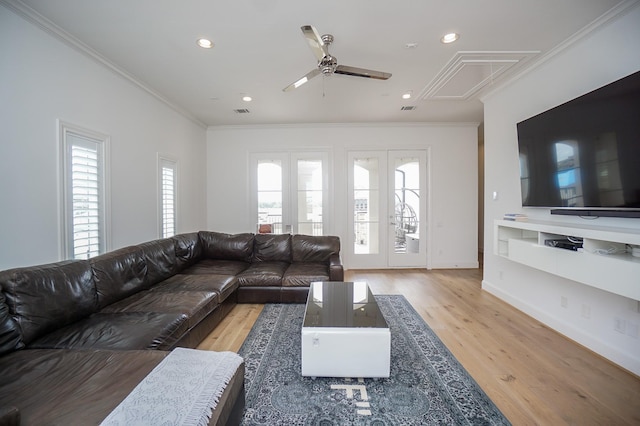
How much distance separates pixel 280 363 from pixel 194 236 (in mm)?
2624

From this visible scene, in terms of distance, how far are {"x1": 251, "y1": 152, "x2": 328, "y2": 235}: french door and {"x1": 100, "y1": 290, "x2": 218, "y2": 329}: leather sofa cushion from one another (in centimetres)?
265

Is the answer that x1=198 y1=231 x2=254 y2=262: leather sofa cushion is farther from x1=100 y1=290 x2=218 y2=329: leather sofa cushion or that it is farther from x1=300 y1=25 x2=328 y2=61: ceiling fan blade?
x1=300 y1=25 x2=328 y2=61: ceiling fan blade

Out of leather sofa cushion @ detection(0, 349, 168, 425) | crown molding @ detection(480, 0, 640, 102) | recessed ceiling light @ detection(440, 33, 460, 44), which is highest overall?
recessed ceiling light @ detection(440, 33, 460, 44)

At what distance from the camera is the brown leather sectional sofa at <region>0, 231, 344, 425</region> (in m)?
1.13

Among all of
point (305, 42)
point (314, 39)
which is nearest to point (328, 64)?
point (314, 39)

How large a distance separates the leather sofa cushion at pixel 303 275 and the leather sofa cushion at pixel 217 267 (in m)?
0.73

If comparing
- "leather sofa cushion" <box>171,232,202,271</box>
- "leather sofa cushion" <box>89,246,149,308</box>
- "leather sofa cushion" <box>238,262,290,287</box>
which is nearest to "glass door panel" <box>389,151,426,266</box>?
"leather sofa cushion" <box>238,262,290,287</box>

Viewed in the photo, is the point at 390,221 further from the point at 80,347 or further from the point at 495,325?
the point at 80,347

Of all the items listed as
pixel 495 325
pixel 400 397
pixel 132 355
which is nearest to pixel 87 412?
pixel 132 355

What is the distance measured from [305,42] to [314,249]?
8.99 feet

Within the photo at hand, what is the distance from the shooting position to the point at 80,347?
157cm

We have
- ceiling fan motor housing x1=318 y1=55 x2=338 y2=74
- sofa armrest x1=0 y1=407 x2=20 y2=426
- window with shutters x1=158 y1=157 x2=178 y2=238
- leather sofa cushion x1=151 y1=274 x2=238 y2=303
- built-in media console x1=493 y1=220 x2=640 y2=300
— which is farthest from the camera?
window with shutters x1=158 y1=157 x2=178 y2=238

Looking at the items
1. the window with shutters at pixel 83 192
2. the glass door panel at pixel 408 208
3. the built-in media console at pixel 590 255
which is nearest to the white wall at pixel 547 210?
the built-in media console at pixel 590 255

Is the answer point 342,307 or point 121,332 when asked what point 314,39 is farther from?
point 121,332
